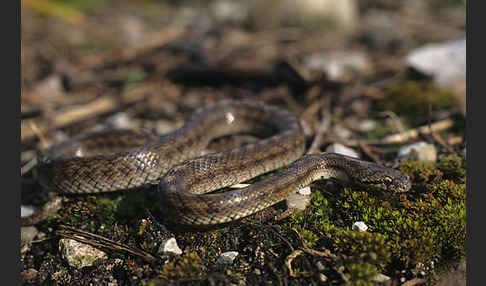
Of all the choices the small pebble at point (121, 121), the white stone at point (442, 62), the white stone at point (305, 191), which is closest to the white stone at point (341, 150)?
the white stone at point (305, 191)

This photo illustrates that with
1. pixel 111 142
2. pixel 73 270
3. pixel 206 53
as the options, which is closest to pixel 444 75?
pixel 206 53

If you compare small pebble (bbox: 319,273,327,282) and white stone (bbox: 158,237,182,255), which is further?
white stone (bbox: 158,237,182,255)

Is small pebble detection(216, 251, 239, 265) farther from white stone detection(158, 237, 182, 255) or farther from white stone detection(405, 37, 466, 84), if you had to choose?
white stone detection(405, 37, 466, 84)

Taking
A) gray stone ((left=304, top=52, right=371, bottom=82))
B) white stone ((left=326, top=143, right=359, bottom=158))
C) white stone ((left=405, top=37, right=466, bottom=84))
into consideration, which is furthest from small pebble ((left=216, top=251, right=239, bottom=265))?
white stone ((left=405, top=37, right=466, bottom=84))

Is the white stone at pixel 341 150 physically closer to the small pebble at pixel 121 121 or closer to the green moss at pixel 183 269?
the green moss at pixel 183 269

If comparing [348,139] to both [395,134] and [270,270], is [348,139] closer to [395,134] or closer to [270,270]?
[395,134]

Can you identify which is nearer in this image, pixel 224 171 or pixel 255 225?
pixel 255 225
